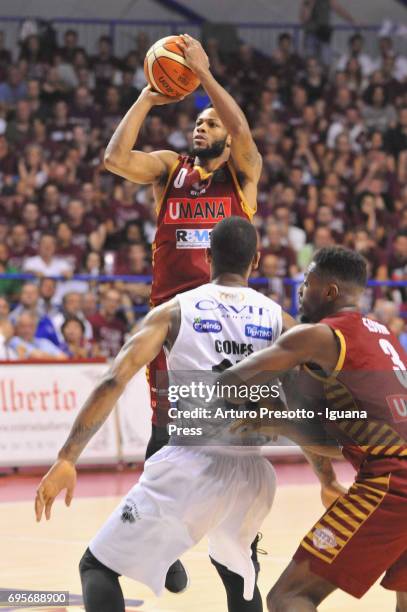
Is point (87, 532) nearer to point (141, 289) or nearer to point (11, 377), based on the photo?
point (11, 377)

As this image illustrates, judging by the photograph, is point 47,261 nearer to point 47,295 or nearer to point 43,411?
point 47,295

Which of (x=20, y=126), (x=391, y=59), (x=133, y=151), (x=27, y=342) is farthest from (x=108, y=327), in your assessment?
(x=391, y=59)

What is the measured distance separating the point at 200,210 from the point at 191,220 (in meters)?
0.08

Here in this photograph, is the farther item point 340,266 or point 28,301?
point 28,301

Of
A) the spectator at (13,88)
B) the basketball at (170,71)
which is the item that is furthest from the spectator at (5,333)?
the spectator at (13,88)

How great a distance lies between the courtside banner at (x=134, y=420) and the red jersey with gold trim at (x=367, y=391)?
25.6ft

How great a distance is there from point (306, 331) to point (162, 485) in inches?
32.8

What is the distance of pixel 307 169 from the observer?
62.5ft

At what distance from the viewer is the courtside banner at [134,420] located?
40.1 feet

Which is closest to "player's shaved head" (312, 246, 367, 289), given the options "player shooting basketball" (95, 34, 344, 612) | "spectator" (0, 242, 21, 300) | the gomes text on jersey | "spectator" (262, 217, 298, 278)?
"player shooting basketball" (95, 34, 344, 612)

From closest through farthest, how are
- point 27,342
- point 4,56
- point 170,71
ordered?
1. point 170,71
2. point 27,342
3. point 4,56

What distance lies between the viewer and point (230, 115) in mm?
5926

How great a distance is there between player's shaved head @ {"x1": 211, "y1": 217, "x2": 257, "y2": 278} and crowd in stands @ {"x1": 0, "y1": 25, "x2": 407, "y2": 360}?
309 inches

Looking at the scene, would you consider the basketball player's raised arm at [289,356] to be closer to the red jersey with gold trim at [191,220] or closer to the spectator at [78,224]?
the red jersey with gold trim at [191,220]
